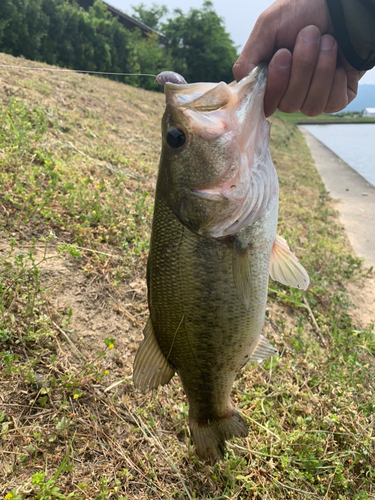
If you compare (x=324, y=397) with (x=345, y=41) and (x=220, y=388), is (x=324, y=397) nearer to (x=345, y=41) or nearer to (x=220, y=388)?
(x=220, y=388)

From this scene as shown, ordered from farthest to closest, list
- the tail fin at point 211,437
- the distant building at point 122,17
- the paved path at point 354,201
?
the distant building at point 122,17, the paved path at point 354,201, the tail fin at point 211,437

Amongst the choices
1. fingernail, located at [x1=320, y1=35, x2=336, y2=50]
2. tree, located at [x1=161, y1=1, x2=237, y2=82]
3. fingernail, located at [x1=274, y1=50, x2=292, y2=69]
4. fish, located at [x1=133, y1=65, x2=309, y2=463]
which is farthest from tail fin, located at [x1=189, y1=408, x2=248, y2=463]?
tree, located at [x1=161, y1=1, x2=237, y2=82]

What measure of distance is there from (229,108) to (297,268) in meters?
0.88

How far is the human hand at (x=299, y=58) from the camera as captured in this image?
150cm

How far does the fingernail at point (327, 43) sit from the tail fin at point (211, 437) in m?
1.86

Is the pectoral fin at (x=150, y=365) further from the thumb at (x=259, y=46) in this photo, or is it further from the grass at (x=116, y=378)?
the thumb at (x=259, y=46)

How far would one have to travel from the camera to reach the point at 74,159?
14.5ft

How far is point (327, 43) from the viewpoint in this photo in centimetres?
150

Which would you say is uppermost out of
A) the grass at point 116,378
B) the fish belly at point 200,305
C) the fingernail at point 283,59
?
the fingernail at point 283,59

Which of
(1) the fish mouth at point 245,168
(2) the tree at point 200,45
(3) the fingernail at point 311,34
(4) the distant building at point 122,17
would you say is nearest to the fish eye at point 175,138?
(1) the fish mouth at point 245,168

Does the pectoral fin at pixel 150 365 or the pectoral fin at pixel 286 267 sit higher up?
the pectoral fin at pixel 286 267

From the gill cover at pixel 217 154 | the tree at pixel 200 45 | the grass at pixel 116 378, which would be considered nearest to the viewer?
the gill cover at pixel 217 154

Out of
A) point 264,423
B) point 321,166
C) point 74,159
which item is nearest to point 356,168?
point 321,166

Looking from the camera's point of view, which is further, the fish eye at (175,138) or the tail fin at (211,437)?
the tail fin at (211,437)
